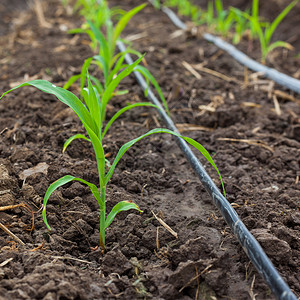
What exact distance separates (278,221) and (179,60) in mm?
2103

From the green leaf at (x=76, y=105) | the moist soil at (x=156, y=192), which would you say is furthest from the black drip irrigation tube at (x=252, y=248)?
the green leaf at (x=76, y=105)

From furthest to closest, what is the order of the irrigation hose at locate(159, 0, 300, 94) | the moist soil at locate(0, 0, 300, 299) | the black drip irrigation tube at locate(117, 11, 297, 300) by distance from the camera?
the irrigation hose at locate(159, 0, 300, 94), the moist soil at locate(0, 0, 300, 299), the black drip irrigation tube at locate(117, 11, 297, 300)

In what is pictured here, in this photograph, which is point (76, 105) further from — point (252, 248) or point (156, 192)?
point (252, 248)

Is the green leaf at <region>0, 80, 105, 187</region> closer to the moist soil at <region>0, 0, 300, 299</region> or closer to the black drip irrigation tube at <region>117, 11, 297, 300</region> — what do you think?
the moist soil at <region>0, 0, 300, 299</region>

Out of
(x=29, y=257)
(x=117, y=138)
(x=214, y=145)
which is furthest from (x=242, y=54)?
(x=29, y=257)

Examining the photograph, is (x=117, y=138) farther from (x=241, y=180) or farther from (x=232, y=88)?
(x=232, y=88)

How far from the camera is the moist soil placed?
119cm

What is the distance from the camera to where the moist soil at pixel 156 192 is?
1188 mm

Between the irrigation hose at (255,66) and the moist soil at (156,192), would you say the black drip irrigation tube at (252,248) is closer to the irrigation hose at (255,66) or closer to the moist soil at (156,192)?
the moist soil at (156,192)

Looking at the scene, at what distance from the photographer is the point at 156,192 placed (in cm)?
172

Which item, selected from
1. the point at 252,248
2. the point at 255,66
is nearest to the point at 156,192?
the point at 252,248

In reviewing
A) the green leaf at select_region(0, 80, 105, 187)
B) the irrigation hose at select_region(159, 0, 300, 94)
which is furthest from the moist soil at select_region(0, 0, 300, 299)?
the green leaf at select_region(0, 80, 105, 187)

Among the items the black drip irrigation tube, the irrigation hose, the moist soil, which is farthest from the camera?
the irrigation hose

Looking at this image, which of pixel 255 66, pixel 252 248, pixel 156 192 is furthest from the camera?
pixel 255 66
